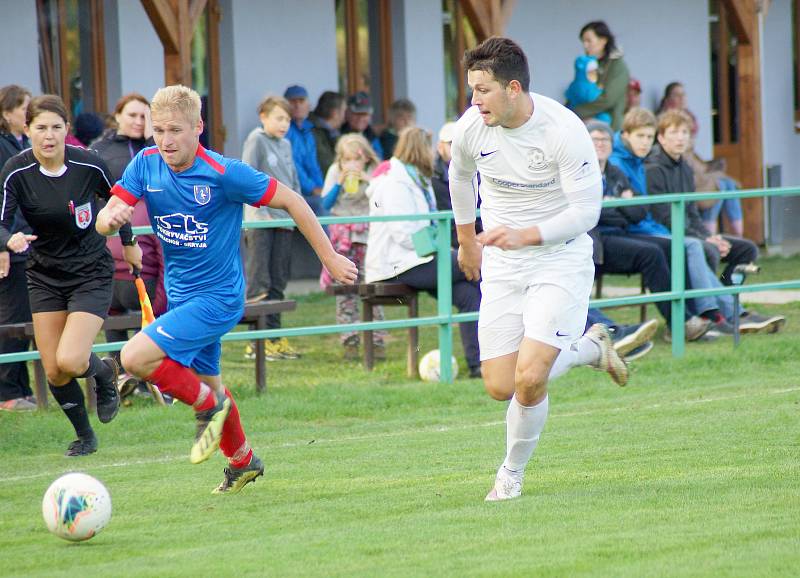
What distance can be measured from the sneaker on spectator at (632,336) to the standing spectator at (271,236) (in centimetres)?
279

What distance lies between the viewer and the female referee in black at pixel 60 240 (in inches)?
320

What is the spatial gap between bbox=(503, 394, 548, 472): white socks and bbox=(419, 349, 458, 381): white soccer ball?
445 cm

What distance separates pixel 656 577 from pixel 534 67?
14.4 m

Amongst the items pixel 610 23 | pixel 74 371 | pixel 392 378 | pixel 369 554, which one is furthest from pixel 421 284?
pixel 610 23

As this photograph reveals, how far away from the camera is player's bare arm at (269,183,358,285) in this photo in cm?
636

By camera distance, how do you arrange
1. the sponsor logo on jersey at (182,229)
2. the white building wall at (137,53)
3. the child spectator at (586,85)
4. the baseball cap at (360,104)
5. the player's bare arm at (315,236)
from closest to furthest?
1. the player's bare arm at (315,236)
2. the sponsor logo on jersey at (182,229)
3. the white building wall at (137,53)
4. the baseball cap at (360,104)
5. the child spectator at (586,85)

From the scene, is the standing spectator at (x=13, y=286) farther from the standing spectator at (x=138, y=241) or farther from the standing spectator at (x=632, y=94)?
the standing spectator at (x=632, y=94)

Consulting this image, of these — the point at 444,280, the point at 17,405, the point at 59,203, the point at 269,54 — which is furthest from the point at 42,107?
the point at 269,54

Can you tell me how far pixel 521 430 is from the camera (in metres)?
6.48

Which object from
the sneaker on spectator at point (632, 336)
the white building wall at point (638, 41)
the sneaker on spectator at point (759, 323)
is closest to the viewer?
the sneaker on spectator at point (632, 336)

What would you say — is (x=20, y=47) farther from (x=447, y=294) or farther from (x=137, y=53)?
(x=447, y=294)

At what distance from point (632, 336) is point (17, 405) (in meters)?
4.61

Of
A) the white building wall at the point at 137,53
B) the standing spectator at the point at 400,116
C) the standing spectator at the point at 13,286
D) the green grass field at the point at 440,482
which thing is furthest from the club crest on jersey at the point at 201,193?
the standing spectator at the point at 400,116

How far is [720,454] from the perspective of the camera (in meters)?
7.48
